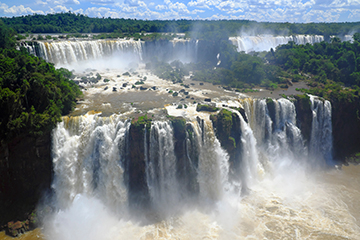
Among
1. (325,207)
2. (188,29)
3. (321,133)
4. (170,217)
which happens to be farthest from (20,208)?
(188,29)

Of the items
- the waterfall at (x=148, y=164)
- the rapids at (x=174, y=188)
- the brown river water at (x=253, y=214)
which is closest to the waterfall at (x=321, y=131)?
the brown river water at (x=253, y=214)

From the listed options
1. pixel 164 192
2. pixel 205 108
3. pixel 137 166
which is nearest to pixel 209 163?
pixel 164 192

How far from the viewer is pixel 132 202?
23172mm

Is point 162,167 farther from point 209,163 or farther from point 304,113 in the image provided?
point 304,113

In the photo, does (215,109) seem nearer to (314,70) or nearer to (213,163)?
(213,163)

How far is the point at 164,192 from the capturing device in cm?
2384

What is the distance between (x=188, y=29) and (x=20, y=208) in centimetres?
6480

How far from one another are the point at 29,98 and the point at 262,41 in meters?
62.4

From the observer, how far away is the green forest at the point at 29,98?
20.9m

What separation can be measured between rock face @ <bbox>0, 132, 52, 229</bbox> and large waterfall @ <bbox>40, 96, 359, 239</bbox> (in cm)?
95

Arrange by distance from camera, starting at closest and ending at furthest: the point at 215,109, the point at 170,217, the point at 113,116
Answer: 1. the point at 170,217
2. the point at 113,116
3. the point at 215,109

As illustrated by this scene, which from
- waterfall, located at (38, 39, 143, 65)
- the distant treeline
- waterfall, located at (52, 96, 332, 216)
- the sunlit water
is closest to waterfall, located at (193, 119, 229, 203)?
waterfall, located at (52, 96, 332, 216)

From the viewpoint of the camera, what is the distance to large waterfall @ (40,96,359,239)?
21562 millimetres

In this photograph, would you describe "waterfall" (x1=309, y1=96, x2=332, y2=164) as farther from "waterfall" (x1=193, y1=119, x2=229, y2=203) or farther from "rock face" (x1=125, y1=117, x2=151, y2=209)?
"rock face" (x1=125, y1=117, x2=151, y2=209)
